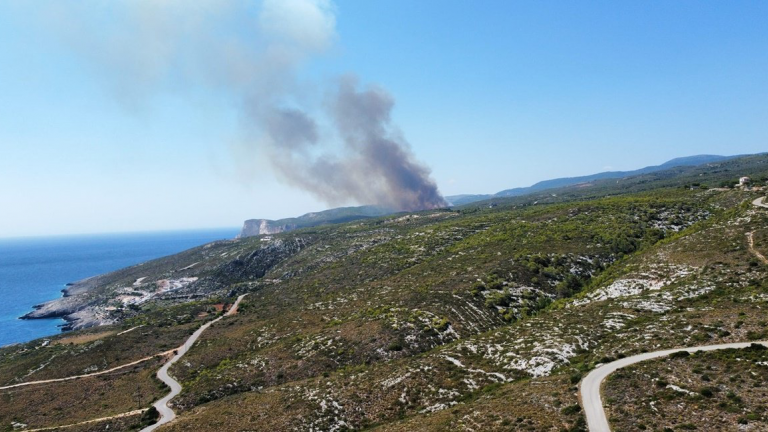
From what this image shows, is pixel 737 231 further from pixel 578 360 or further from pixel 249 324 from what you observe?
pixel 249 324

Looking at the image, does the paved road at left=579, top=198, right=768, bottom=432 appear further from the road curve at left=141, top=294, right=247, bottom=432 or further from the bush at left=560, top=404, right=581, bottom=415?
the road curve at left=141, top=294, right=247, bottom=432

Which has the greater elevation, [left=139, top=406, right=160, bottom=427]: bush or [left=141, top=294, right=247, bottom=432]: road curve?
[left=139, top=406, right=160, bottom=427]: bush

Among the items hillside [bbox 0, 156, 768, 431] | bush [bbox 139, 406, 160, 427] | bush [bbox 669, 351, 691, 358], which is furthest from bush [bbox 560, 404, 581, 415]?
bush [bbox 139, 406, 160, 427]

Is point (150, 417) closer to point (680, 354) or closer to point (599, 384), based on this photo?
point (599, 384)

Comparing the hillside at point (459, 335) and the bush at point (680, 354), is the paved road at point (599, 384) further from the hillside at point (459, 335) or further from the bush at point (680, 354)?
the hillside at point (459, 335)

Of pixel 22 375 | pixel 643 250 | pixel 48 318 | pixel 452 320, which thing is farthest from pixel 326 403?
pixel 48 318

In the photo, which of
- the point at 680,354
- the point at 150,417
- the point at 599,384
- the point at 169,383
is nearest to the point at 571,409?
the point at 599,384

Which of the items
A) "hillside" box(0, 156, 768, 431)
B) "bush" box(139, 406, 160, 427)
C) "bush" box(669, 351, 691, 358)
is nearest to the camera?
"bush" box(669, 351, 691, 358)
